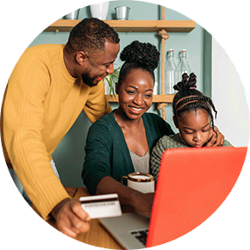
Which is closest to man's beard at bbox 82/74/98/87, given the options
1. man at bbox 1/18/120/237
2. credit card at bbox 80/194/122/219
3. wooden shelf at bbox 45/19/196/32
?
man at bbox 1/18/120/237

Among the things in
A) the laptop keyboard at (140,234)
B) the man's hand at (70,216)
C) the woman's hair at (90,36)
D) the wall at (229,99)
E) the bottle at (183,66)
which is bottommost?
the laptop keyboard at (140,234)

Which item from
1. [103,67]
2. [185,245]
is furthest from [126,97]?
[185,245]

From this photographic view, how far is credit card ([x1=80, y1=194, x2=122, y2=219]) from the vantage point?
0.52m

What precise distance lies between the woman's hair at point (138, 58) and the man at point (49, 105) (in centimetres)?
4

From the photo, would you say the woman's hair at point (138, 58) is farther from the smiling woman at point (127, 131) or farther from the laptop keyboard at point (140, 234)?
the laptop keyboard at point (140, 234)

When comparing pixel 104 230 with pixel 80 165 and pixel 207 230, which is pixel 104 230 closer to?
pixel 80 165

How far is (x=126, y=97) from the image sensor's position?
63 centimetres

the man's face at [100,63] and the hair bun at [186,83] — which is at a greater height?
the man's face at [100,63]

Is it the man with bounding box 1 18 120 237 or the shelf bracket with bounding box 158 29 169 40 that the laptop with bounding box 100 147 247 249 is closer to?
the man with bounding box 1 18 120 237

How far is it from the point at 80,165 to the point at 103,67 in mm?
220

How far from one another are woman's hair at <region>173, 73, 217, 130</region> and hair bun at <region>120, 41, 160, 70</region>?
3.3 inches

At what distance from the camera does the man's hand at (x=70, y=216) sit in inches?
19.2

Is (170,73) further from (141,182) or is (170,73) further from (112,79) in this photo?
(141,182)

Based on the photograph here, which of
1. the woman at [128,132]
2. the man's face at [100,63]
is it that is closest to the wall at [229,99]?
the woman at [128,132]
